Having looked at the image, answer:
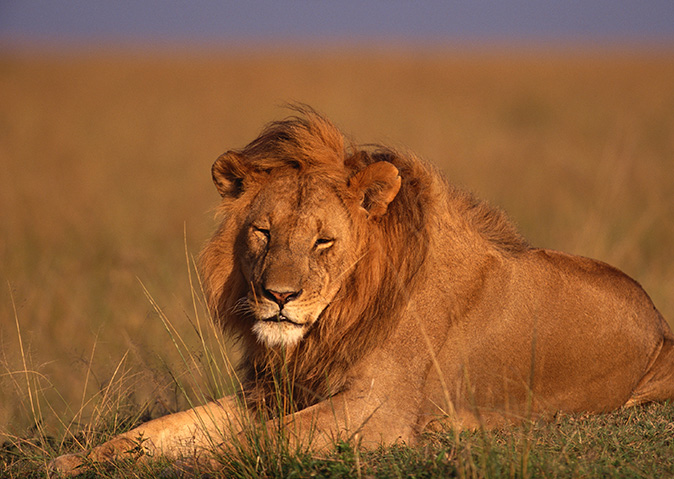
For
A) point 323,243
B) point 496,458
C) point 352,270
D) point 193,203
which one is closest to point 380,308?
point 352,270

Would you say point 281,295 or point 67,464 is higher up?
point 281,295

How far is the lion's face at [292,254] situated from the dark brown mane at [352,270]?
0.34 ft

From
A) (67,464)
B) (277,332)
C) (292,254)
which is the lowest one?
(67,464)

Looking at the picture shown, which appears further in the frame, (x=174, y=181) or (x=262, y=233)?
(x=174, y=181)

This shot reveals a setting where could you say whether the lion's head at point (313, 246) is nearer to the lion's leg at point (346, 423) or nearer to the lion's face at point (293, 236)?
the lion's face at point (293, 236)

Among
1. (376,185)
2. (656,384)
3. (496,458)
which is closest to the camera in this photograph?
(496,458)

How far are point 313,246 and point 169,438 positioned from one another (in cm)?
121

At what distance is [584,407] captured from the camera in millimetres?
4168

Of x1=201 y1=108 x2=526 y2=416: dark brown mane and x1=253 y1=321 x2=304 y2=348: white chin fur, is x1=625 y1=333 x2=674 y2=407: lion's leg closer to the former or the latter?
x1=201 y1=108 x2=526 y2=416: dark brown mane

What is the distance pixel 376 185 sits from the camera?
3.89m

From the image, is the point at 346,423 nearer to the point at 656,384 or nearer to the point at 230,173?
the point at 230,173

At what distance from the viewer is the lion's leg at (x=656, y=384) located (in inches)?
173

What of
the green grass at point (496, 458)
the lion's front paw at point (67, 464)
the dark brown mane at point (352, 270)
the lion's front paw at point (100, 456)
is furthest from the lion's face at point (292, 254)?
the lion's front paw at point (67, 464)

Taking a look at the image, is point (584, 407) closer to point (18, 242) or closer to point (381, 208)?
point (381, 208)
